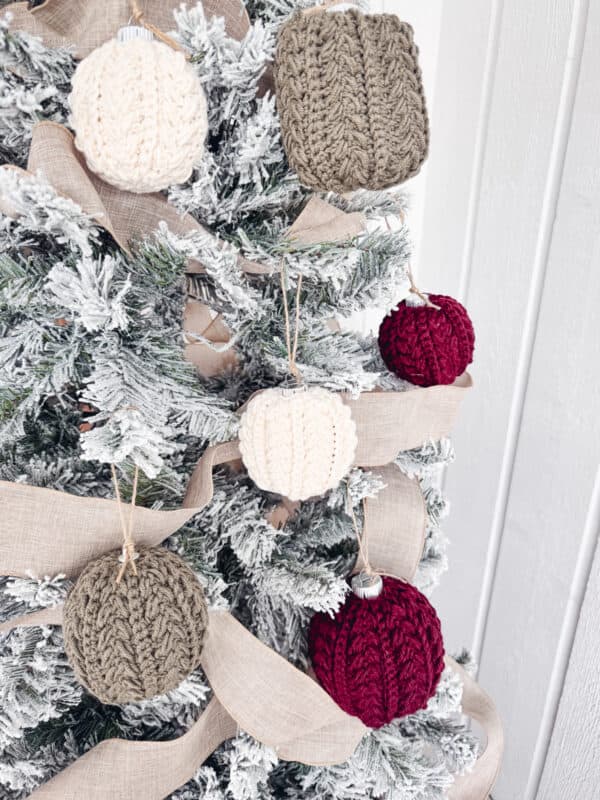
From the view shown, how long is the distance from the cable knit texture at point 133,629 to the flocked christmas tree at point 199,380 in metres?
0.06

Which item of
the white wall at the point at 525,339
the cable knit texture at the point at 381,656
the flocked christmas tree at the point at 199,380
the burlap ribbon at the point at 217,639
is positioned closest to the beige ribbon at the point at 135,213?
the flocked christmas tree at the point at 199,380

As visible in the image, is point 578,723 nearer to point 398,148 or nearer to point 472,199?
point 472,199

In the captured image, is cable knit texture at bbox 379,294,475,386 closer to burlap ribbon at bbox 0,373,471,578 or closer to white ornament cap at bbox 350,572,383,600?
burlap ribbon at bbox 0,373,471,578

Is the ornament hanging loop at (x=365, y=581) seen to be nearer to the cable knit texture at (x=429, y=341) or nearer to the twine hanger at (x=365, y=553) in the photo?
the twine hanger at (x=365, y=553)

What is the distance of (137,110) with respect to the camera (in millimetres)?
373

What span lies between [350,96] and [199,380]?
0.25m

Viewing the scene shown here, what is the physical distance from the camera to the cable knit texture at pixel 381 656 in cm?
49

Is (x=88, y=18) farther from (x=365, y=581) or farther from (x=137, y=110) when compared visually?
(x=365, y=581)

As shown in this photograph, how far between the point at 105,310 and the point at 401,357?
25 cm

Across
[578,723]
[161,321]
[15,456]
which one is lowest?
[578,723]

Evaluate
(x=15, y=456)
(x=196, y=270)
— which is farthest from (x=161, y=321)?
(x=15, y=456)

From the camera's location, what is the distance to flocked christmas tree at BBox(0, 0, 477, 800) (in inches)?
16.7

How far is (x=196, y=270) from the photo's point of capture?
0.50 m

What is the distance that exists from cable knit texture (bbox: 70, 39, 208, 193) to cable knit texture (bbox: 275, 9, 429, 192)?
0.20 ft
